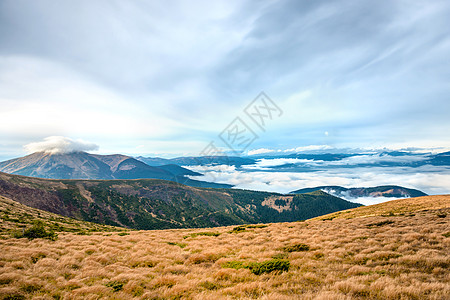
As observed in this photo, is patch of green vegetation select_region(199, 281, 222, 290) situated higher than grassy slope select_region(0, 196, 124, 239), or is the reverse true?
patch of green vegetation select_region(199, 281, 222, 290)

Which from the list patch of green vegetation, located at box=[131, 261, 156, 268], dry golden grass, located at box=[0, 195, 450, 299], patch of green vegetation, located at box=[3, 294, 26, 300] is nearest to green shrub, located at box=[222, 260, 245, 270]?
dry golden grass, located at box=[0, 195, 450, 299]

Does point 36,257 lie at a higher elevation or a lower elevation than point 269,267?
higher

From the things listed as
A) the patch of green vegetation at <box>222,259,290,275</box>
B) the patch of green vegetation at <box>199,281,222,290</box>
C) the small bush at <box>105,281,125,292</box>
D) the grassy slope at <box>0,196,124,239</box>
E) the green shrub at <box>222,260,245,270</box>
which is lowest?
the grassy slope at <box>0,196,124,239</box>

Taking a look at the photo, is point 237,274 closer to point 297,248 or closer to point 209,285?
point 209,285

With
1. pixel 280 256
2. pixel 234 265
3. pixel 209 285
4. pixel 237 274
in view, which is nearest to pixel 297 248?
pixel 280 256

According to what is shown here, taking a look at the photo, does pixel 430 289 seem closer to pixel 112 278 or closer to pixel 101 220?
pixel 112 278

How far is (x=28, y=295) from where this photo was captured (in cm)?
Result: 644

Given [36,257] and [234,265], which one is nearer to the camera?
[234,265]

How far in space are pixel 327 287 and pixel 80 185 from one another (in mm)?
235400

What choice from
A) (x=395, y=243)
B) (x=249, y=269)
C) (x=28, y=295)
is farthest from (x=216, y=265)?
(x=395, y=243)

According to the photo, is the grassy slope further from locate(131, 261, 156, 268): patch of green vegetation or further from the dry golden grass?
locate(131, 261, 156, 268): patch of green vegetation

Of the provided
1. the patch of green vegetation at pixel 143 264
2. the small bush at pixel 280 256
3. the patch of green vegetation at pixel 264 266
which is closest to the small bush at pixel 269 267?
the patch of green vegetation at pixel 264 266

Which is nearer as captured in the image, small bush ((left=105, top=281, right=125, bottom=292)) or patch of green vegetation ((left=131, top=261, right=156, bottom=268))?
small bush ((left=105, top=281, right=125, bottom=292))

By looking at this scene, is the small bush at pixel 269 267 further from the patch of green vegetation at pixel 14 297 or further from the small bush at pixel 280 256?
the patch of green vegetation at pixel 14 297
